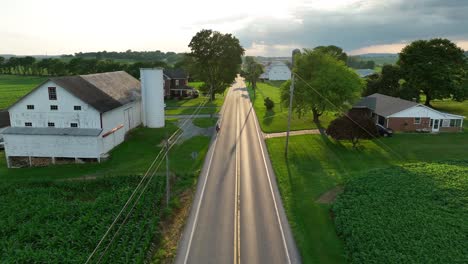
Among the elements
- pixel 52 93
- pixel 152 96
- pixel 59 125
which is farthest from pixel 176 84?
pixel 59 125

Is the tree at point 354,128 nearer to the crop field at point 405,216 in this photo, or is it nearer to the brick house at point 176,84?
the crop field at point 405,216

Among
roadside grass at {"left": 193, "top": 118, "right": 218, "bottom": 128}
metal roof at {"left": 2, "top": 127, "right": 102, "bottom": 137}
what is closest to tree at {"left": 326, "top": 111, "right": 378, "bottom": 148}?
roadside grass at {"left": 193, "top": 118, "right": 218, "bottom": 128}

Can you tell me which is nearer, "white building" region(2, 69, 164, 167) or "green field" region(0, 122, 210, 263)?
"green field" region(0, 122, 210, 263)

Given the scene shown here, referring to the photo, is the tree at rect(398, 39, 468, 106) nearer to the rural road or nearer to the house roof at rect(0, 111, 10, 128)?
the rural road

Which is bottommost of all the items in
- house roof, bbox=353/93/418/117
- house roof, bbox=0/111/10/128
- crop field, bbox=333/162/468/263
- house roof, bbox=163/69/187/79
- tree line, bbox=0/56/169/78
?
crop field, bbox=333/162/468/263

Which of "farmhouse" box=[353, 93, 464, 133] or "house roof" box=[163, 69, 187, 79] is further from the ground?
"house roof" box=[163, 69, 187, 79]

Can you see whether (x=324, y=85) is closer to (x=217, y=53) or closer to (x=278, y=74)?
(x=217, y=53)
